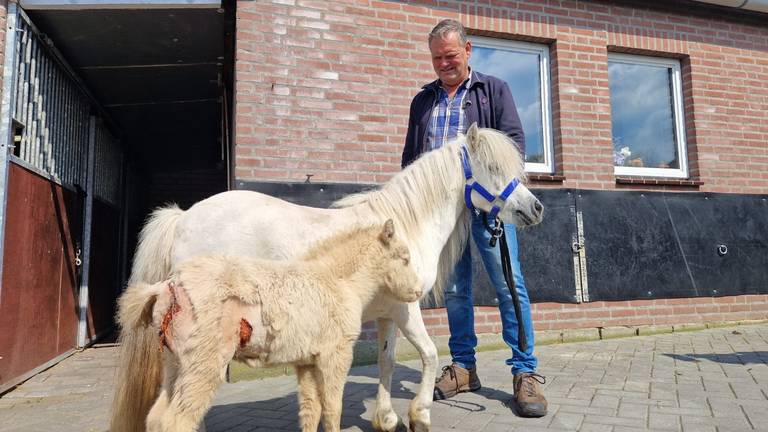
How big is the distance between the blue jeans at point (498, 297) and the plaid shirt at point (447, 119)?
67cm

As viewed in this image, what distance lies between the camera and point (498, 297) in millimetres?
3502

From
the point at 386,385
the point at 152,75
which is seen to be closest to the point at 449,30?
the point at 386,385

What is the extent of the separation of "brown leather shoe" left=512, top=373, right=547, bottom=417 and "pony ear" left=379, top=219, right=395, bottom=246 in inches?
62.4

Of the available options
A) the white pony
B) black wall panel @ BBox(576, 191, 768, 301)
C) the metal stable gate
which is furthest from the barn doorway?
black wall panel @ BBox(576, 191, 768, 301)

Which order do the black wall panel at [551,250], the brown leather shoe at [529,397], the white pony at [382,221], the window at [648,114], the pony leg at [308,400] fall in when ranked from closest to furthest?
the pony leg at [308,400]
the white pony at [382,221]
the brown leather shoe at [529,397]
the black wall panel at [551,250]
the window at [648,114]

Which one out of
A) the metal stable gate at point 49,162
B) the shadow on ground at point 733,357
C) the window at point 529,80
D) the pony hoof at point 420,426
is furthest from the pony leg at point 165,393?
the window at point 529,80

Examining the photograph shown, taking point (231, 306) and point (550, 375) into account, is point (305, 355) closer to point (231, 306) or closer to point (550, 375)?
point (231, 306)

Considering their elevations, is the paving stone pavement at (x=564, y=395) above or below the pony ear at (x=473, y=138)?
below

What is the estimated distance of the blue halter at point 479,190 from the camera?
10.0ft

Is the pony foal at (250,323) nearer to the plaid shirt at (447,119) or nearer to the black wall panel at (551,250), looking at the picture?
the plaid shirt at (447,119)

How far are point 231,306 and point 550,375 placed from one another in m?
3.13

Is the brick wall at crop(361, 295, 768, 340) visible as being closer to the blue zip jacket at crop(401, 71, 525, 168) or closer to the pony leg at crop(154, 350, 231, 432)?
the blue zip jacket at crop(401, 71, 525, 168)

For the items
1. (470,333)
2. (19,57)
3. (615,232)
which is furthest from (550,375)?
(19,57)

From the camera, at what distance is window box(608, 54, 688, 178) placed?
20.9 ft
